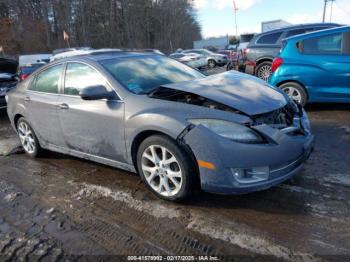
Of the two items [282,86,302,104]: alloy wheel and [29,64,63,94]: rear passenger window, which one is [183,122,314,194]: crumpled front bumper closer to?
[29,64,63,94]: rear passenger window

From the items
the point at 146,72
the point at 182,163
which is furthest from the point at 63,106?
the point at 182,163

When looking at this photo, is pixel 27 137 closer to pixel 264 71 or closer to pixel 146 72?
pixel 146 72

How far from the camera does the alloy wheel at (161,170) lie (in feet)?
10.8

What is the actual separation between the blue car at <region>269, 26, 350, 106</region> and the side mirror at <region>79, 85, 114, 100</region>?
430cm

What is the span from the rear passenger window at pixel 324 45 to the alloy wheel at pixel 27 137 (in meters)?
5.36

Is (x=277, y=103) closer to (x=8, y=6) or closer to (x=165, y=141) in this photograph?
(x=165, y=141)

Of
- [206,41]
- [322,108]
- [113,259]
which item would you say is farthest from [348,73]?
[206,41]

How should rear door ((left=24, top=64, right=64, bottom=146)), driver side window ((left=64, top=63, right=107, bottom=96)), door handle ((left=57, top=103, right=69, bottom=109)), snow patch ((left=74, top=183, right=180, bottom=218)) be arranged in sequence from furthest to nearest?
rear door ((left=24, top=64, right=64, bottom=146)), door handle ((left=57, top=103, right=69, bottom=109)), driver side window ((left=64, top=63, right=107, bottom=96)), snow patch ((left=74, top=183, right=180, bottom=218))

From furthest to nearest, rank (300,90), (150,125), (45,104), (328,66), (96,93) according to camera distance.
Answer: (300,90)
(328,66)
(45,104)
(96,93)
(150,125)

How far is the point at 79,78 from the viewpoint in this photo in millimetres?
4219

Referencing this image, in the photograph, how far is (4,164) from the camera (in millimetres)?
5164

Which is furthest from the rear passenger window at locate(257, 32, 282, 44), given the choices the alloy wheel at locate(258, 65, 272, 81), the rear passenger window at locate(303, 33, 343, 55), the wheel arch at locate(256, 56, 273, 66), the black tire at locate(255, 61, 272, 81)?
the rear passenger window at locate(303, 33, 343, 55)

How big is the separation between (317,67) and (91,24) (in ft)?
147

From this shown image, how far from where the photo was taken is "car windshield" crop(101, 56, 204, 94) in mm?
3869
